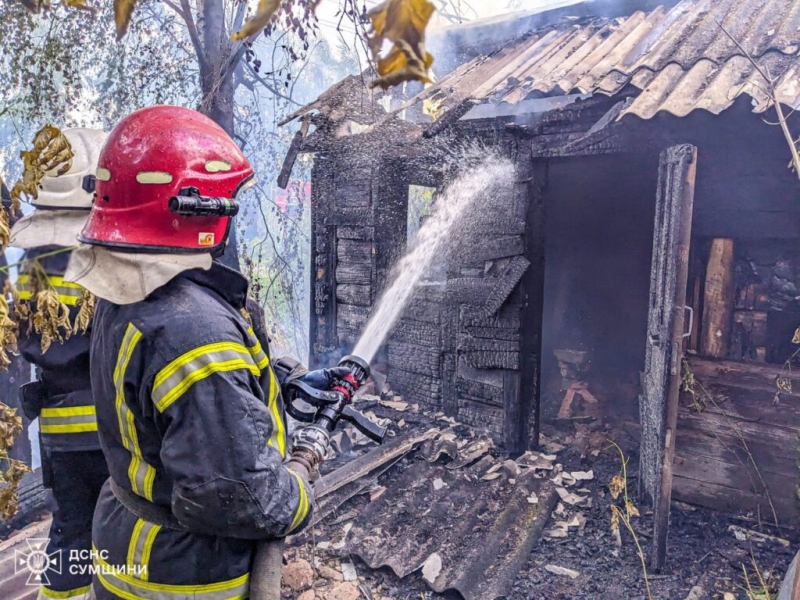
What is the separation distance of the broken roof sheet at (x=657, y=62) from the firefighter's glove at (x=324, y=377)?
11.3 ft

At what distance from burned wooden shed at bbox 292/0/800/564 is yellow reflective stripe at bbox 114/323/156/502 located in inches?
159

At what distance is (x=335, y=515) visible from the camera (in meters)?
5.07

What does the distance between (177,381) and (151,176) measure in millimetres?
792

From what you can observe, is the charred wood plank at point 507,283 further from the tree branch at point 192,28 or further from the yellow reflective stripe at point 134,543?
the yellow reflective stripe at point 134,543

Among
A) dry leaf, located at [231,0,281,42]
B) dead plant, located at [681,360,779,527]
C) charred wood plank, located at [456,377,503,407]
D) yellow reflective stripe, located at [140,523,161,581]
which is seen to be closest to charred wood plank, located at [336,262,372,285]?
charred wood plank, located at [456,377,503,407]

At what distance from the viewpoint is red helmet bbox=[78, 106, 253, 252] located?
193 cm

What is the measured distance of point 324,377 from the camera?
2680 mm

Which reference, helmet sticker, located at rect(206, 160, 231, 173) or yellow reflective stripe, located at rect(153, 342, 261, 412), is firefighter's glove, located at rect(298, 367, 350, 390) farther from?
helmet sticker, located at rect(206, 160, 231, 173)

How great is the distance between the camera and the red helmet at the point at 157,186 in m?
1.93

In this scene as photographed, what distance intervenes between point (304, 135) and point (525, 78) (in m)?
3.38

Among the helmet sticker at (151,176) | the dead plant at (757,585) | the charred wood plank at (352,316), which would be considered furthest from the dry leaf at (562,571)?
the charred wood plank at (352,316)

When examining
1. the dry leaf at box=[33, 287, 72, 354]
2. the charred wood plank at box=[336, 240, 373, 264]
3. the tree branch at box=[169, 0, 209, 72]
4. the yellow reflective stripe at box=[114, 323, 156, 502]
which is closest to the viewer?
the yellow reflective stripe at box=[114, 323, 156, 502]

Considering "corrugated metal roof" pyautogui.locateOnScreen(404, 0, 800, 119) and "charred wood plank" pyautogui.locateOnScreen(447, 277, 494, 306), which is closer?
"corrugated metal roof" pyautogui.locateOnScreen(404, 0, 800, 119)

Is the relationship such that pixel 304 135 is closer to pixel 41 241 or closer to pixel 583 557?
pixel 41 241
